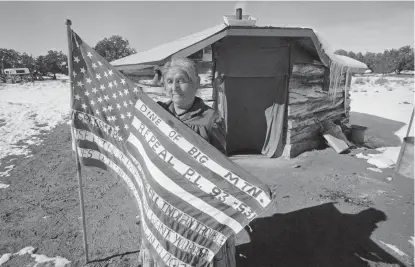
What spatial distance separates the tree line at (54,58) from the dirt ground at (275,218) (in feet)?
141

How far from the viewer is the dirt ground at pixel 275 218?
361 centimetres

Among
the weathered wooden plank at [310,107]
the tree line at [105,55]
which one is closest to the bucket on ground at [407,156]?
the weathered wooden plank at [310,107]

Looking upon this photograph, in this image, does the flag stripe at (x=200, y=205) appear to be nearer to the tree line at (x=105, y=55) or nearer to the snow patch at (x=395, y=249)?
the snow patch at (x=395, y=249)

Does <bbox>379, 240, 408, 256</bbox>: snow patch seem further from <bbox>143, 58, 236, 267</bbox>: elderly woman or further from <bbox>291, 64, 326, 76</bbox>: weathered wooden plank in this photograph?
<bbox>291, 64, 326, 76</bbox>: weathered wooden plank

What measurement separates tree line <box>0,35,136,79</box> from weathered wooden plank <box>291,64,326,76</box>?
41939 mm

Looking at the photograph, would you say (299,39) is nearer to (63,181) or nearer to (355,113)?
(63,181)

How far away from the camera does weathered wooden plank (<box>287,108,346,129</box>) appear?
25.3 ft

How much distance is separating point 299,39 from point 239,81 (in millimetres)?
2079

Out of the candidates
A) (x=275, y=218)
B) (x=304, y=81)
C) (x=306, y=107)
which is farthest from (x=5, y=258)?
(x=304, y=81)

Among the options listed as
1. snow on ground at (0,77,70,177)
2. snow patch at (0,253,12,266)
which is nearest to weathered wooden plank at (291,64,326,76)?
snow patch at (0,253,12,266)

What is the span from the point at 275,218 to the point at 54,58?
67.5 meters

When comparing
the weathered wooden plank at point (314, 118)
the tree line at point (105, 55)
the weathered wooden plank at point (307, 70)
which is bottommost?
the weathered wooden plank at point (314, 118)

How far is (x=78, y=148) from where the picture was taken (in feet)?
9.48

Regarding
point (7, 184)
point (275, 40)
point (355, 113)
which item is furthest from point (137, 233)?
point (355, 113)
